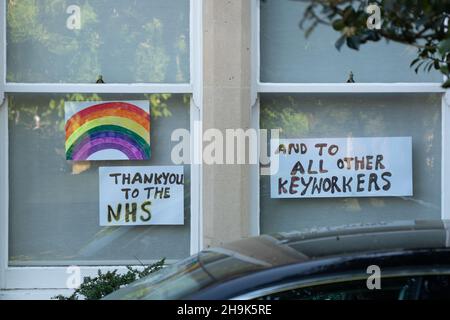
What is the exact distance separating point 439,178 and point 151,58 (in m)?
3.32

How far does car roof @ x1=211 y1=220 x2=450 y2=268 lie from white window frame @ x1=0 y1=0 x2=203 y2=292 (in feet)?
12.4

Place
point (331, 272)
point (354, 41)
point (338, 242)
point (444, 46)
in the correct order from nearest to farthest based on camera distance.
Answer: point (331, 272)
point (444, 46)
point (338, 242)
point (354, 41)

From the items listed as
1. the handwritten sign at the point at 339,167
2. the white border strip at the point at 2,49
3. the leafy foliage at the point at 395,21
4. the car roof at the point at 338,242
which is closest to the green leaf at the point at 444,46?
the leafy foliage at the point at 395,21

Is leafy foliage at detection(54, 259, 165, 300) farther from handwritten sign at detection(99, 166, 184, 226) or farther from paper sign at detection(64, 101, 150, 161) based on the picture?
paper sign at detection(64, 101, 150, 161)

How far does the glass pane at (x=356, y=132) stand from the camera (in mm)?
7543

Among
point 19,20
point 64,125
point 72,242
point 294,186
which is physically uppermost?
point 19,20

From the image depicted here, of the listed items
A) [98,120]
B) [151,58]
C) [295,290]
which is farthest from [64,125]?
[295,290]

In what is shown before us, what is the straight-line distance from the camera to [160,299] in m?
3.16

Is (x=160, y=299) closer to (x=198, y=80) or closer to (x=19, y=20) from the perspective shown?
(x=198, y=80)

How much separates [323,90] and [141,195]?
2.20 meters

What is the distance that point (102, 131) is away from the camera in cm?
734

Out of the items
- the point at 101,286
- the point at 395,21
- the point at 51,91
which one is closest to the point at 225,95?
the point at 51,91

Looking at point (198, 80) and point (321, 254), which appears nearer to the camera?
point (321, 254)

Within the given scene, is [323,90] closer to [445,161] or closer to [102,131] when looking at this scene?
[445,161]
